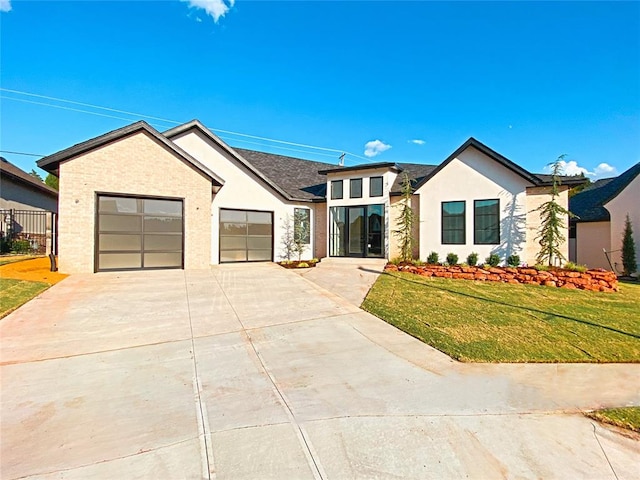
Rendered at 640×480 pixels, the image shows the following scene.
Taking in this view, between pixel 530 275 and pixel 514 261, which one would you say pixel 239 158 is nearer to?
pixel 514 261

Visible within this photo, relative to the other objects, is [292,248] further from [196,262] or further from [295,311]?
[295,311]

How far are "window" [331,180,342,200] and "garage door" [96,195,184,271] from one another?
764cm

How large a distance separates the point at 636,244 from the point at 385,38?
16.1 metres

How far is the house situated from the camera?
53.5 ft

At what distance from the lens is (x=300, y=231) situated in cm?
1670

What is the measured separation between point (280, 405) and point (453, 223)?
1325cm

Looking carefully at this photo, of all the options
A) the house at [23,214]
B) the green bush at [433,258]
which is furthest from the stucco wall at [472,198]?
the house at [23,214]

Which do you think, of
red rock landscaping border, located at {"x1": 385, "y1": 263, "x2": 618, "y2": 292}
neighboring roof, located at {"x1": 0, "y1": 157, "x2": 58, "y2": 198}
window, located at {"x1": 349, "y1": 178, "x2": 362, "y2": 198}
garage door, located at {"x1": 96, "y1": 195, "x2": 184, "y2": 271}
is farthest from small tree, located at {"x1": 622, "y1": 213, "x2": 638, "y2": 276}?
neighboring roof, located at {"x1": 0, "y1": 157, "x2": 58, "y2": 198}

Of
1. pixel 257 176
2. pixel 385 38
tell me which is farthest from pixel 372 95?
pixel 257 176

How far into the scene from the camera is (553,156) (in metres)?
13.1

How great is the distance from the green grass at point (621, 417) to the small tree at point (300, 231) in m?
13.8

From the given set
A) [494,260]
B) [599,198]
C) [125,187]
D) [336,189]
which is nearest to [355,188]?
[336,189]

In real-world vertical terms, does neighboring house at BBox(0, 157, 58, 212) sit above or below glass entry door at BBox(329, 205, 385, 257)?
above

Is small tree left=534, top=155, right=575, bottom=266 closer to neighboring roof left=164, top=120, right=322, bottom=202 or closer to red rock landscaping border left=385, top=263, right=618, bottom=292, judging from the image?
red rock landscaping border left=385, top=263, right=618, bottom=292
